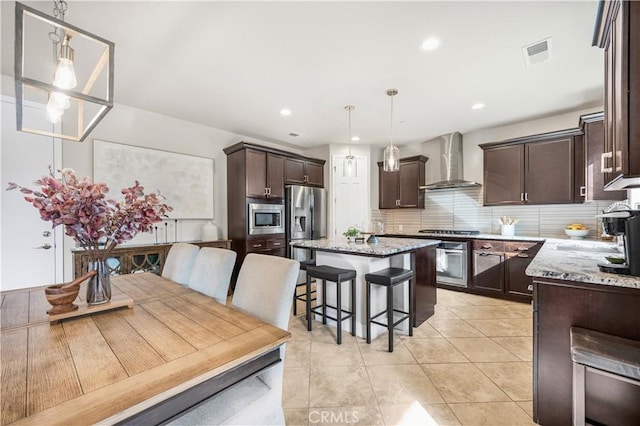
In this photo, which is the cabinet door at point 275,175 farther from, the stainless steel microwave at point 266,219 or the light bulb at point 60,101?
the light bulb at point 60,101

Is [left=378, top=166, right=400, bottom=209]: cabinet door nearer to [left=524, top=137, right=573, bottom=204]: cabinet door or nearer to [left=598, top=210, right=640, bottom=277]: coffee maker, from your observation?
[left=524, top=137, right=573, bottom=204]: cabinet door

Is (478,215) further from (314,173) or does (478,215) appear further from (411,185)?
(314,173)

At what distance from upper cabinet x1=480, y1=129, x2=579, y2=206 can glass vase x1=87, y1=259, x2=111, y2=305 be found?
15.7ft

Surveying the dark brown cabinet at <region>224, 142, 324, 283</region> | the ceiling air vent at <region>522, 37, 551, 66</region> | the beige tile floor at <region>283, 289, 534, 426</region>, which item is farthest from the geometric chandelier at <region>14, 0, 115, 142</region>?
the ceiling air vent at <region>522, 37, 551, 66</region>

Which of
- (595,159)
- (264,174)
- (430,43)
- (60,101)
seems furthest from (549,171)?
(60,101)

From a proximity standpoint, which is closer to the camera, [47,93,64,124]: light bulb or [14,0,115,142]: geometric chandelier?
[14,0,115,142]: geometric chandelier

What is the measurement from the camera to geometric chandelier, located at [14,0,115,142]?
3.69ft

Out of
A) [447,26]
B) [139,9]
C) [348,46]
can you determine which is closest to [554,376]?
[447,26]

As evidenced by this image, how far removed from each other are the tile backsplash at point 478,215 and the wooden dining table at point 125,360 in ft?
14.9

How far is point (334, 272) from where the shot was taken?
258cm

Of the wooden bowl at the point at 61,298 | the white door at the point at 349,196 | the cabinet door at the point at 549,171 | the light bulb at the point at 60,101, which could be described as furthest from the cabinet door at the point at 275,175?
the cabinet door at the point at 549,171

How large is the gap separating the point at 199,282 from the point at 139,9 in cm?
198

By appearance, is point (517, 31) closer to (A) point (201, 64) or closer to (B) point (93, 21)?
(A) point (201, 64)

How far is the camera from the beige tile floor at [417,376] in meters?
1.64
